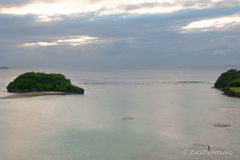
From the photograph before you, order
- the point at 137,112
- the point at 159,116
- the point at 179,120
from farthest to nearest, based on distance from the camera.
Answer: the point at 137,112
the point at 159,116
the point at 179,120

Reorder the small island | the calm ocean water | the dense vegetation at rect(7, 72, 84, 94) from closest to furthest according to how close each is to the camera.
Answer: the calm ocean water < the small island < the dense vegetation at rect(7, 72, 84, 94)

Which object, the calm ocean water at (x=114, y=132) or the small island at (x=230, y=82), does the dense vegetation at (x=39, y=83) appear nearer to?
the calm ocean water at (x=114, y=132)

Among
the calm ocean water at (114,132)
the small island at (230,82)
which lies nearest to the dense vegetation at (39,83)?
the calm ocean water at (114,132)

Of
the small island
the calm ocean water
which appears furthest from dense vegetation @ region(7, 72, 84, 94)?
the small island

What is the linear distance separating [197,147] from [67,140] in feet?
32.0

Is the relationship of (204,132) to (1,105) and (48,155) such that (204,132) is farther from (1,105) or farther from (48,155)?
(1,105)

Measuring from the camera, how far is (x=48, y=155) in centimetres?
1730

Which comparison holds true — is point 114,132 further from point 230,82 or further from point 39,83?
point 230,82

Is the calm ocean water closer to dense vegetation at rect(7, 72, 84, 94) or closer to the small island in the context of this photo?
the small island

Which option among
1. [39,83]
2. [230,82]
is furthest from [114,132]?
[230,82]

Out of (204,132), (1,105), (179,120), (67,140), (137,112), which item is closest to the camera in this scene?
(67,140)

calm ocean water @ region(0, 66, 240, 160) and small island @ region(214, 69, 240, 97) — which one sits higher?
small island @ region(214, 69, 240, 97)

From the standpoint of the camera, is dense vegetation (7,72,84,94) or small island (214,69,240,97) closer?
small island (214,69,240,97)

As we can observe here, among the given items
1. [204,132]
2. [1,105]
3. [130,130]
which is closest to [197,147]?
[204,132]
